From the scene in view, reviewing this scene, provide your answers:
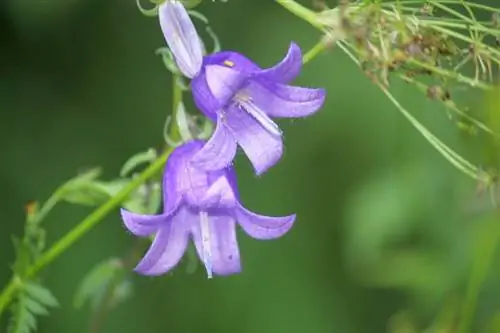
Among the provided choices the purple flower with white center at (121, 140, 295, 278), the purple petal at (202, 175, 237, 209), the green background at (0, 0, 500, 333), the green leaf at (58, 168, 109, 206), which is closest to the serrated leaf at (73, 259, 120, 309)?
the green leaf at (58, 168, 109, 206)

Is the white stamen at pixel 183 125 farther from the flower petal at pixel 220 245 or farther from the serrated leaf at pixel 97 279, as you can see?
the serrated leaf at pixel 97 279

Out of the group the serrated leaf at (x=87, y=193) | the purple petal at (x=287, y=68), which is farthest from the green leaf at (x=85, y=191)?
the purple petal at (x=287, y=68)

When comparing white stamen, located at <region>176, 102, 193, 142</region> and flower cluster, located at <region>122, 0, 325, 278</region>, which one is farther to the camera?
white stamen, located at <region>176, 102, 193, 142</region>

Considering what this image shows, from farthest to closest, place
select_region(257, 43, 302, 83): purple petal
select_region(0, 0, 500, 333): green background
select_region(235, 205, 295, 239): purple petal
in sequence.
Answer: select_region(0, 0, 500, 333): green background < select_region(235, 205, 295, 239): purple petal < select_region(257, 43, 302, 83): purple petal

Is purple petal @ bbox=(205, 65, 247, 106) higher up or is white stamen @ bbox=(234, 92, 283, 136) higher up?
purple petal @ bbox=(205, 65, 247, 106)

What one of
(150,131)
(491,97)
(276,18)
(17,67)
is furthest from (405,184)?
(17,67)

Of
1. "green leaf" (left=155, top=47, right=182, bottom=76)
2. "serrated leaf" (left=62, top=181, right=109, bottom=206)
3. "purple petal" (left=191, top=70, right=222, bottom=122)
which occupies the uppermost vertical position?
"green leaf" (left=155, top=47, right=182, bottom=76)

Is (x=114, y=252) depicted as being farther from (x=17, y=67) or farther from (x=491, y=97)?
(x=491, y=97)

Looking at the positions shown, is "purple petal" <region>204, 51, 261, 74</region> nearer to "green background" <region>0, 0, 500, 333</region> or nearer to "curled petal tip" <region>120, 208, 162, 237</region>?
"curled petal tip" <region>120, 208, 162, 237</region>
